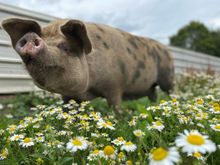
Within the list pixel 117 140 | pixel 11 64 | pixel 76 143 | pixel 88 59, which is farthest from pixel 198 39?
pixel 76 143

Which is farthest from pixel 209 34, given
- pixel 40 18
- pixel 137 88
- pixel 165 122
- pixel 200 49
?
pixel 165 122

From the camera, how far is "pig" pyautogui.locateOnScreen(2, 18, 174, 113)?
1.87 metres

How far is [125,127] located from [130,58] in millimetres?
1486

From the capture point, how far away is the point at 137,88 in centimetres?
343

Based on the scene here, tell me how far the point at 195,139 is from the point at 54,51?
140 cm

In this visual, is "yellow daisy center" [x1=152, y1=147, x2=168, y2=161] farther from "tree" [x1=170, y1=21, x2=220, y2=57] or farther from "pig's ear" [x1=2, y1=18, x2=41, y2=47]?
"tree" [x1=170, y1=21, x2=220, y2=57]

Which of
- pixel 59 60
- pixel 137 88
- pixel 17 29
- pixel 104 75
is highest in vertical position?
pixel 17 29

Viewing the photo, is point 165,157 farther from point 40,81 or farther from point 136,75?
point 136,75

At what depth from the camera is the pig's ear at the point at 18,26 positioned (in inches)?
80.5

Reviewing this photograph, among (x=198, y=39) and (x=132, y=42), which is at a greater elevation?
(x=132, y=42)

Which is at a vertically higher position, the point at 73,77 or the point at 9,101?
the point at 73,77

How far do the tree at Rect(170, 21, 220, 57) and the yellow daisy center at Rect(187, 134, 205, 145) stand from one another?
24.6 metres

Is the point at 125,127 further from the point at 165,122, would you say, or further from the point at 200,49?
the point at 200,49

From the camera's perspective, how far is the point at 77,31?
216 cm
